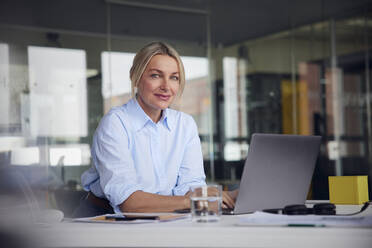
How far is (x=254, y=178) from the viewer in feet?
5.73

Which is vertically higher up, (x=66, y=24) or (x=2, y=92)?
(x=66, y=24)

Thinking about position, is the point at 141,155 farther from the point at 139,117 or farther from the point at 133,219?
the point at 133,219

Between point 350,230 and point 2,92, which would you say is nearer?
point 350,230

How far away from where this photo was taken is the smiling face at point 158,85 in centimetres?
238

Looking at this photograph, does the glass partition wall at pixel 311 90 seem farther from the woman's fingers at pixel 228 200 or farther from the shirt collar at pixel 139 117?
the woman's fingers at pixel 228 200

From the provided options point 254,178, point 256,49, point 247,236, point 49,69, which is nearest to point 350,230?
point 247,236

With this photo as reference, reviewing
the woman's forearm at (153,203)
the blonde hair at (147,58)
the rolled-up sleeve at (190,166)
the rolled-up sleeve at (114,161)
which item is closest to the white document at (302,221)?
the woman's forearm at (153,203)

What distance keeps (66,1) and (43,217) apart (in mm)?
5700

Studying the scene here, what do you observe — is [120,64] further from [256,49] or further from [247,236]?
[247,236]

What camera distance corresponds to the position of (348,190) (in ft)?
7.28

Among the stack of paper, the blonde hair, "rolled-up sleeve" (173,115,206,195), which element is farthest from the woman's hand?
the blonde hair

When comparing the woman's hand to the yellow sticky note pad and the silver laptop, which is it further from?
the yellow sticky note pad

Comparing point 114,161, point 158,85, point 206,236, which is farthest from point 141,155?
point 206,236

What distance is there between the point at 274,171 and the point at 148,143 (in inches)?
27.8
